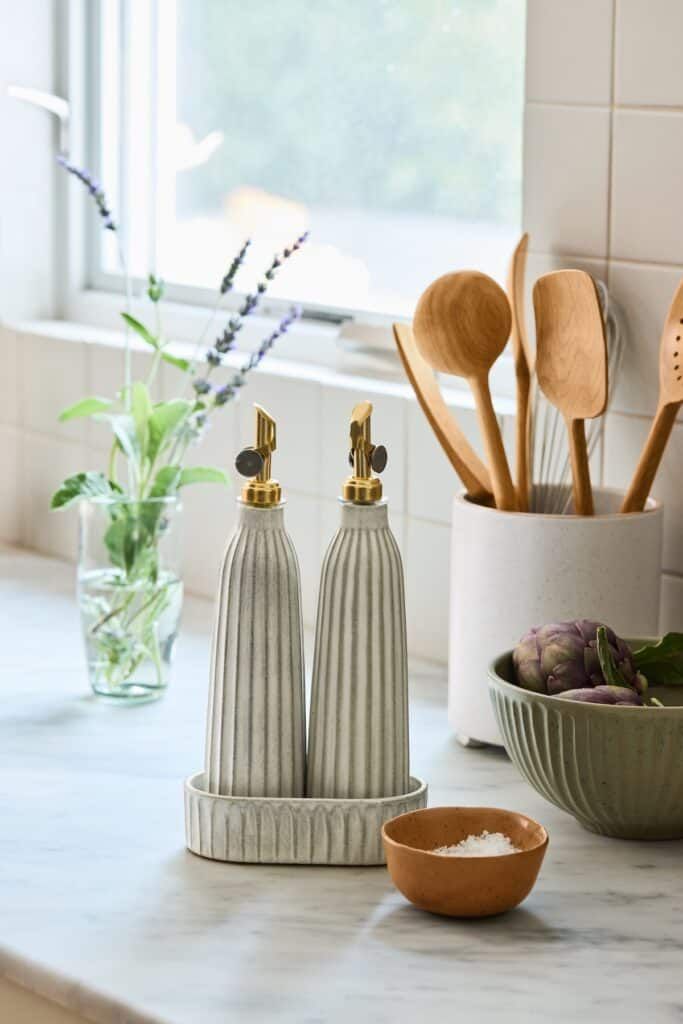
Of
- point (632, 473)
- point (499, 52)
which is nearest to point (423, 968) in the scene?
point (632, 473)

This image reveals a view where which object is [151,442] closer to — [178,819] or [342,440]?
[342,440]

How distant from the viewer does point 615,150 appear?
4.14ft

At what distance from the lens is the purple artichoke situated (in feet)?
3.22

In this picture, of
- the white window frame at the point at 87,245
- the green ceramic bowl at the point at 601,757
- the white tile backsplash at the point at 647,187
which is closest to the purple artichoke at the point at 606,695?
the green ceramic bowl at the point at 601,757

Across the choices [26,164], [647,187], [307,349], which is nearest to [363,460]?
[647,187]

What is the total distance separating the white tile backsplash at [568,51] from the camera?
126 centimetres

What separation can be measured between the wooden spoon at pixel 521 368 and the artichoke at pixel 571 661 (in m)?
0.20

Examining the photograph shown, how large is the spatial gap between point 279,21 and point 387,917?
110cm

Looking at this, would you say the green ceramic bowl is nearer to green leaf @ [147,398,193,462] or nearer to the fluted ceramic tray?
the fluted ceramic tray

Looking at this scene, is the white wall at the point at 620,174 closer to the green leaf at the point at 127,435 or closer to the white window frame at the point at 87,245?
the green leaf at the point at 127,435

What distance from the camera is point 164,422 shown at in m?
1.42

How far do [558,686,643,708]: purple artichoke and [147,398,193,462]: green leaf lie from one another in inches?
21.2

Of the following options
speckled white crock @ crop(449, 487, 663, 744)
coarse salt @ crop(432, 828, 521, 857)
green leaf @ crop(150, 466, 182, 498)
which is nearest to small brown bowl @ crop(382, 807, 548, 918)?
coarse salt @ crop(432, 828, 521, 857)

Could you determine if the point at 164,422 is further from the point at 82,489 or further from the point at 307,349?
the point at 307,349
